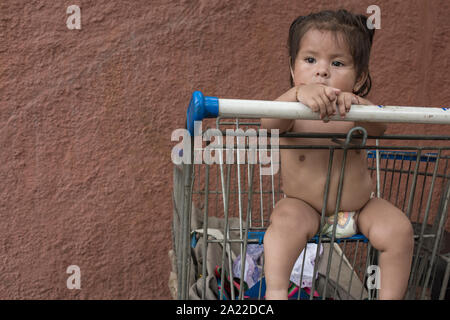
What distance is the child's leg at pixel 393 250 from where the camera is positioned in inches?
26.9

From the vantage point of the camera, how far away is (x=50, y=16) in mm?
1503

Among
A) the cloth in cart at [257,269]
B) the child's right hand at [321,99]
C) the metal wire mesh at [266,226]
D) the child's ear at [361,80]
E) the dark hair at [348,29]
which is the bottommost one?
the cloth in cart at [257,269]

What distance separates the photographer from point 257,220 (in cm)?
128

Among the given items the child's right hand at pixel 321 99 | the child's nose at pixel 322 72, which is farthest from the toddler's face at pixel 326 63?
the child's right hand at pixel 321 99

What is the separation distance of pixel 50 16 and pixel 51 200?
804 millimetres

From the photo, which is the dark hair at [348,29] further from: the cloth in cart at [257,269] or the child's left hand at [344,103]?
the cloth in cart at [257,269]

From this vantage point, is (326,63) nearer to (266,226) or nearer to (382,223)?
(382,223)

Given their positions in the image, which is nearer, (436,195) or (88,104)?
(88,104)

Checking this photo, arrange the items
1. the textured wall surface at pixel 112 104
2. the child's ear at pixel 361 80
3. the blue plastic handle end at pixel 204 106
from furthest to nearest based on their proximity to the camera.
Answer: the textured wall surface at pixel 112 104
the child's ear at pixel 361 80
the blue plastic handle end at pixel 204 106
